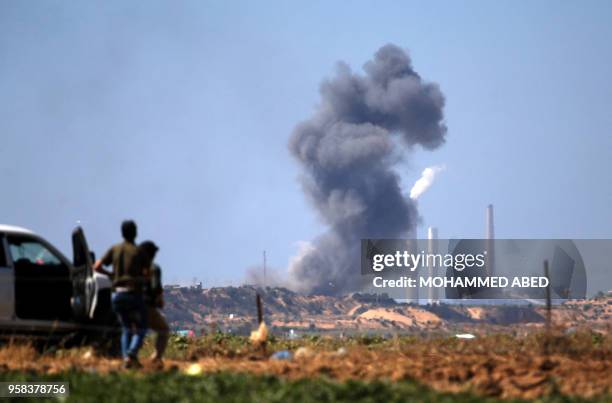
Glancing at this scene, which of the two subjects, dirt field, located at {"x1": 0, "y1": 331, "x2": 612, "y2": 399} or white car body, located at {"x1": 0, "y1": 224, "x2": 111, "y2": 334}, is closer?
dirt field, located at {"x1": 0, "y1": 331, "x2": 612, "y2": 399}

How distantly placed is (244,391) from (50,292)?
6.43 m

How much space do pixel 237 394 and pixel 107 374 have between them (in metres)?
2.78

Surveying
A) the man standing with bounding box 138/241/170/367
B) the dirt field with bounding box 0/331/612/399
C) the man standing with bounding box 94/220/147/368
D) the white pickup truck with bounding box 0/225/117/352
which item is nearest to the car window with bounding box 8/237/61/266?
the white pickup truck with bounding box 0/225/117/352

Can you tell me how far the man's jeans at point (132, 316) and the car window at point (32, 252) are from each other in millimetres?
2630

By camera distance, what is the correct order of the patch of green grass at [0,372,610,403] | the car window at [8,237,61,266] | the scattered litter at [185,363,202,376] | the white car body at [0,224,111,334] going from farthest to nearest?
the car window at [8,237,61,266] → the white car body at [0,224,111,334] → the scattered litter at [185,363,202,376] → the patch of green grass at [0,372,610,403]

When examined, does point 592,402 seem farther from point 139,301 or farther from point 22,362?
point 22,362

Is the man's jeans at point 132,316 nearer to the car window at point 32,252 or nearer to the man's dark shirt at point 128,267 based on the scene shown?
the man's dark shirt at point 128,267

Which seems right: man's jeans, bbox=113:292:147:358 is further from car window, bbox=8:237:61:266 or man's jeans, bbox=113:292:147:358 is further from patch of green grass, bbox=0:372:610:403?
car window, bbox=8:237:61:266

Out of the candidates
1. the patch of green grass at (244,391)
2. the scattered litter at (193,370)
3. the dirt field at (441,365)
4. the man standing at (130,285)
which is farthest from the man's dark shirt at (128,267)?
the patch of green grass at (244,391)

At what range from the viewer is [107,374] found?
14.2 meters

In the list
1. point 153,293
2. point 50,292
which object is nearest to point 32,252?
point 50,292

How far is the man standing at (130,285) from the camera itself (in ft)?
50.6

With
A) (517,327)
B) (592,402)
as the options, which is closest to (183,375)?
(592,402)

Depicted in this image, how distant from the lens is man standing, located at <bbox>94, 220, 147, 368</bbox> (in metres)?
15.4
